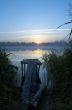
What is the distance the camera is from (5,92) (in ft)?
24.3

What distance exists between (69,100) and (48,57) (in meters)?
2.48

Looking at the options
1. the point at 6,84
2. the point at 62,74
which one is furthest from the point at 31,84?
the point at 6,84

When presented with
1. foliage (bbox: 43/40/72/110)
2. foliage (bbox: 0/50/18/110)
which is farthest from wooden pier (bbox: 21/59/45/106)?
foliage (bbox: 43/40/72/110)

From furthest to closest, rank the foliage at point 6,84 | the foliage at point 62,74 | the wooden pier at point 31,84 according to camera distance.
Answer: the wooden pier at point 31,84 → the foliage at point 62,74 → the foliage at point 6,84

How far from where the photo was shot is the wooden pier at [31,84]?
315 inches

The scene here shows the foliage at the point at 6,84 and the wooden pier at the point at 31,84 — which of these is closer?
the foliage at the point at 6,84

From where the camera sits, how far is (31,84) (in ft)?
31.0

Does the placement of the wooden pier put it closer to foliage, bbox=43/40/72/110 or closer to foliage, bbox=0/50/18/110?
foliage, bbox=0/50/18/110

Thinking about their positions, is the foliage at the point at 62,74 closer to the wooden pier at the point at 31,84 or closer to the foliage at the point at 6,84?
the wooden pier at the point at 31,84

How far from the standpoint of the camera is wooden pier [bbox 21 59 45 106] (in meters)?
8.01

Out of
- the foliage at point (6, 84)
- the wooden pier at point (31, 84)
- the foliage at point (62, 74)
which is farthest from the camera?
the wooden pier at point (31, 84)

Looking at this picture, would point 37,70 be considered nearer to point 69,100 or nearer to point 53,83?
point 53,83

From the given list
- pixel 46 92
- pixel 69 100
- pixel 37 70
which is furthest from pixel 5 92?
pixel 37 70

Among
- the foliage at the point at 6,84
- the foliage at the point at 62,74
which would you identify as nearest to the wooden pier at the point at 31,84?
the foliage at the point at 6,84
